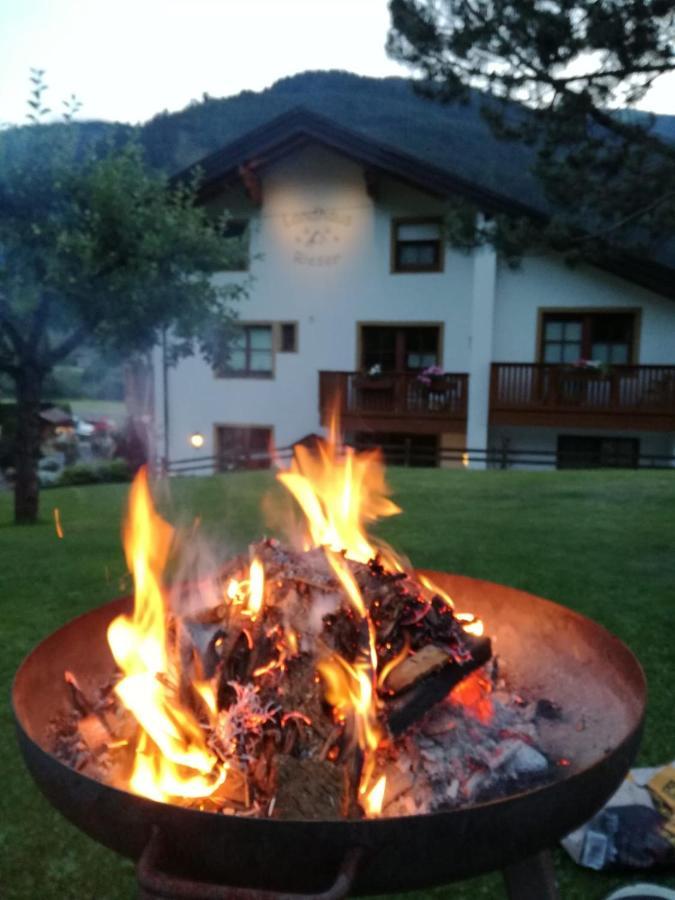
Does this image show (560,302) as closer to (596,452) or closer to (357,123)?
(596,452)

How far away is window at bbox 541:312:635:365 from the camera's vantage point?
58.3 ft

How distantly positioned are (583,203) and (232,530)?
6.48 metres

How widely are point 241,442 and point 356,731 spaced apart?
714 inches

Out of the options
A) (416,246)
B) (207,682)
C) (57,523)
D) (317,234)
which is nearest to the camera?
(207,682)

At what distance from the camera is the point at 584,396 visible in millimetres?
16875

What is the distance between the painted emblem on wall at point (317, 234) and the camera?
62.2ft

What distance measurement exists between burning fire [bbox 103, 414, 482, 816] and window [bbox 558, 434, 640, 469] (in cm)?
1509

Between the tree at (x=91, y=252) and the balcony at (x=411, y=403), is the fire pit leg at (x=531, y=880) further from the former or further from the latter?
the balcony at (x=411, y=403)

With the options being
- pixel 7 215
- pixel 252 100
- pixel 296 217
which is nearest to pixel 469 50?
pixel 7 215

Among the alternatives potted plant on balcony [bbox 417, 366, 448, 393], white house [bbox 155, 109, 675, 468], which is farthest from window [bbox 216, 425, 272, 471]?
potted plant on balcony [bbox 417, 366, 448, 393]

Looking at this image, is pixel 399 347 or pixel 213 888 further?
pixel 399 347

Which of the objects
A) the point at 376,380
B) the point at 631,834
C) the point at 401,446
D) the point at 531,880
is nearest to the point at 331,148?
the point at 376,380

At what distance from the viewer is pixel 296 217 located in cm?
1914

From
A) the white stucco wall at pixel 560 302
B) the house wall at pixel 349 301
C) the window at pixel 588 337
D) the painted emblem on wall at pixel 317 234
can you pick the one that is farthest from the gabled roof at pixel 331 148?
the window at pixel 588 337
